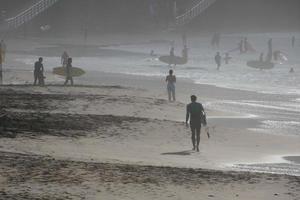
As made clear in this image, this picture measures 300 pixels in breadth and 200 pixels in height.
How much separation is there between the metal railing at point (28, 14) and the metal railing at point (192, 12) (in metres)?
14.8

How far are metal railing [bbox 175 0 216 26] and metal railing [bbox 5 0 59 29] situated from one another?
14792mm

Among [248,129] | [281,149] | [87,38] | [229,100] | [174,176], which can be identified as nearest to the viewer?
[174,176]

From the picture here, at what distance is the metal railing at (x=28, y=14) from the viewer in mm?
63344

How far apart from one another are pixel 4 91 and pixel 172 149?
9534 millimetres

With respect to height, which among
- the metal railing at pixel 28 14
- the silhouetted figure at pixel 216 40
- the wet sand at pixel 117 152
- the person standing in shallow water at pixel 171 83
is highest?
the metal railing at pixel 28 14

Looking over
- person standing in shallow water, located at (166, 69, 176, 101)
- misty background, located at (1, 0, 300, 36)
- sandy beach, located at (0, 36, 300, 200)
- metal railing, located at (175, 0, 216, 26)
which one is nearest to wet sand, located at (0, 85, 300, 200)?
sandy beach, located at (0, 36, 300, 200)

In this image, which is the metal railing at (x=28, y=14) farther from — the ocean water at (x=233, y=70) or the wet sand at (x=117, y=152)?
the wet sand at (x=117, y=152)

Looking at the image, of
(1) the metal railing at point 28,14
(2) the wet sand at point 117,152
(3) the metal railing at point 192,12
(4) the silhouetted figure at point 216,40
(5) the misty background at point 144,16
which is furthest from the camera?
(3) the metal railing at point 192,12

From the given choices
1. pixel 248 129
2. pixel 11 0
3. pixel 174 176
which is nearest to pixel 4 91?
pixel 248 129

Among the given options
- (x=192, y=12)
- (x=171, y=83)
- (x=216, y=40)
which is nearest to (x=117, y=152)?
(x=171, y=83)

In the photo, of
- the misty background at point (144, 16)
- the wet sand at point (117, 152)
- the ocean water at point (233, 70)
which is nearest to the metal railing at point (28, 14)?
the misty background at point (144, 16)

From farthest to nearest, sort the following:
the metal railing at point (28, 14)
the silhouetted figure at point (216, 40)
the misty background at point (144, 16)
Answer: the misty background at point (144, 16), the metal railing at point (28, 14), the silhouetted figure at point (216, 40)

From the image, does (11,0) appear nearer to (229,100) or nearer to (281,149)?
(229,100)

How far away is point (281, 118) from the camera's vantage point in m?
23.3
